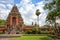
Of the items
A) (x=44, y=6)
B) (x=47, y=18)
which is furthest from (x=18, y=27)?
(x=44, y=6)

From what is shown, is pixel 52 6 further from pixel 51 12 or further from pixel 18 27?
pixel 18 27

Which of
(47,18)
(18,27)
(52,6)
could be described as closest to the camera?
(52,6)

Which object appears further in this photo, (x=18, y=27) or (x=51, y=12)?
(x=18, y=27)

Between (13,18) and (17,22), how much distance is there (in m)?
4.72

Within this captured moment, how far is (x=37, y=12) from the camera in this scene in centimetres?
8038

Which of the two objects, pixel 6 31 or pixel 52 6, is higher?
pixel 52 6

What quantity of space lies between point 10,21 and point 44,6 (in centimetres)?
3253


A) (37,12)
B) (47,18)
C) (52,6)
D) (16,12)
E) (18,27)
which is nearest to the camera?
(52,6)

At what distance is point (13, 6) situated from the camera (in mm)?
72438

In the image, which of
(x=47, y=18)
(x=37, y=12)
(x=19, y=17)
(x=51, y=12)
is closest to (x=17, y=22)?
(x=19, y=17)

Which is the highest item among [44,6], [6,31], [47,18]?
[44,6]

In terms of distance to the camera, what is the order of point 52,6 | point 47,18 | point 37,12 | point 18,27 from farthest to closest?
point 37,12 → point 18,27 → point 47,18 → point 52,6

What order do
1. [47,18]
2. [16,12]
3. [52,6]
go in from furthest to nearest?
[16,12] → [47,18] → [52,6]

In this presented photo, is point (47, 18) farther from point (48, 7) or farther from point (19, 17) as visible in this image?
point (19, 17)
